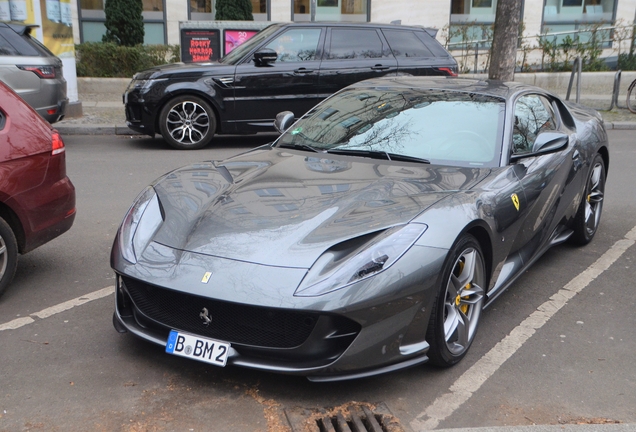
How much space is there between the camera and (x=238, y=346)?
3.22 metres

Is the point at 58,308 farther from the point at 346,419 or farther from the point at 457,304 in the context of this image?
the point at 457,304

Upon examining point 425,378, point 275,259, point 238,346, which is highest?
point 275,259

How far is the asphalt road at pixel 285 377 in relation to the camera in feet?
10.5

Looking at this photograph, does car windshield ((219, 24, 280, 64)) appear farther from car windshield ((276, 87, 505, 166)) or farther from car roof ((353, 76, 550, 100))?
car windshield ((276, 87, 505, 166))

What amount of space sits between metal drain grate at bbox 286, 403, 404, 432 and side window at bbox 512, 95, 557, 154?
2.06m

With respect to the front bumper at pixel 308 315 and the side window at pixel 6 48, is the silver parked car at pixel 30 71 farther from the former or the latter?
the front bumper at pixel 308 315

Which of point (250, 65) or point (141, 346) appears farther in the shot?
point (250, 65)

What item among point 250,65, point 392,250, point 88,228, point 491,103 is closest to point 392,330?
point 392,250

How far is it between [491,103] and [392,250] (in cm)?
194

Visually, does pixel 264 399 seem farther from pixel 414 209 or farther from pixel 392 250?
pixel 414 209

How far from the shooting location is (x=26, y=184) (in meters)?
4.48

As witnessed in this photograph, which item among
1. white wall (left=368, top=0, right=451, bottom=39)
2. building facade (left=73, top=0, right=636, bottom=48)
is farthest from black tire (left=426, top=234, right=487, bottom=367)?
white wall (left=368, top=0, right=451, bottom=39)

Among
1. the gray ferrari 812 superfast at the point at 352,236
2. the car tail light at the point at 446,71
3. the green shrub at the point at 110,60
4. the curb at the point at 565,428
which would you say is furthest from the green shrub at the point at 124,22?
the curb at the point at 565,428

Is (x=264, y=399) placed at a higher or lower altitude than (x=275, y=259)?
lower
